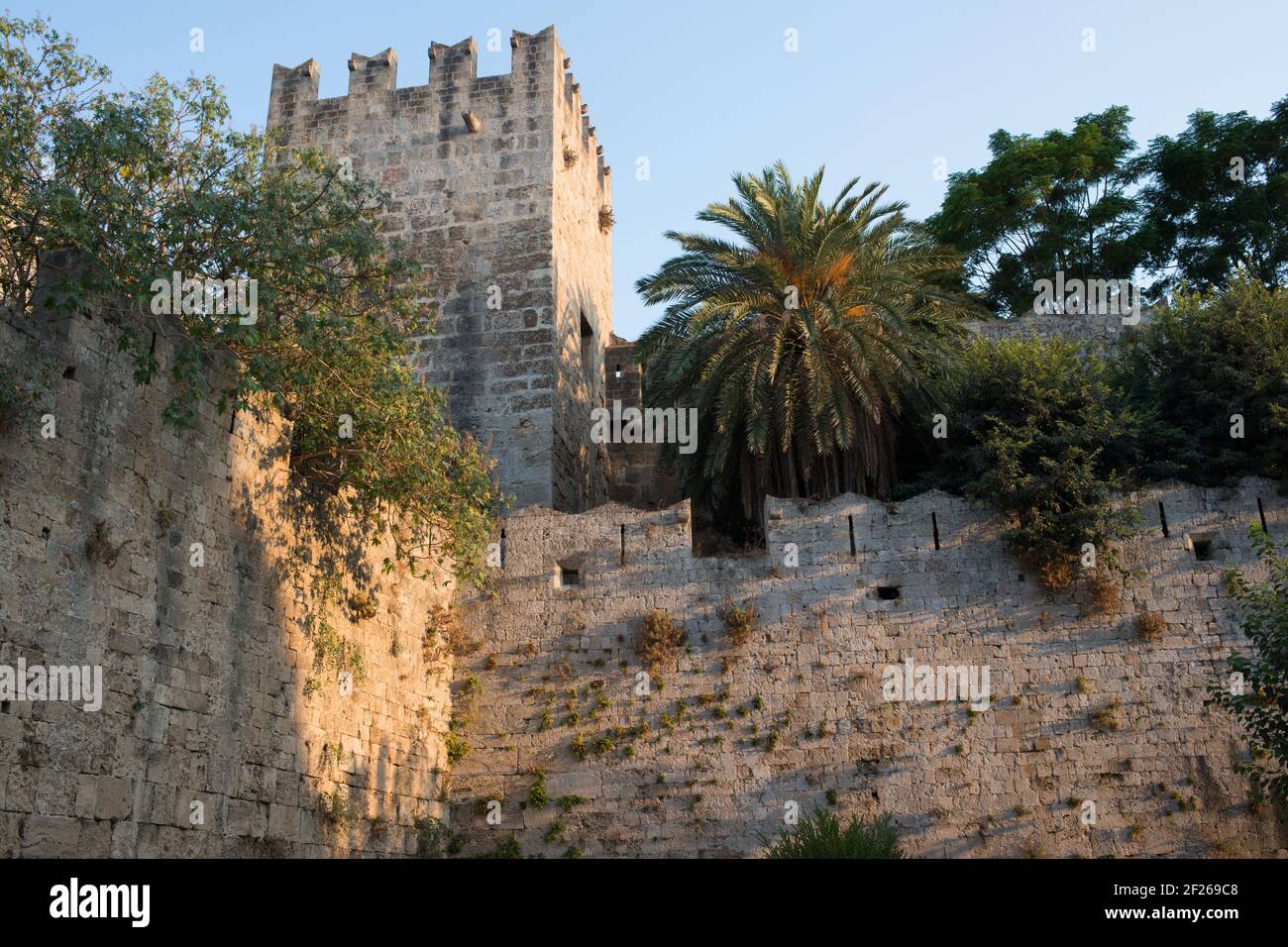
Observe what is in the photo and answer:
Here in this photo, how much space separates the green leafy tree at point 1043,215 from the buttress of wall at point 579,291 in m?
9.19

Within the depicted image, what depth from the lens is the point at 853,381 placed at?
16422 millimetres

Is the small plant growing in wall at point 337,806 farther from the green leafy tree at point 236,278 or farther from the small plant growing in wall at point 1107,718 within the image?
the small plant growing in wall at point 1107,718

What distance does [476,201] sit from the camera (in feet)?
62.1


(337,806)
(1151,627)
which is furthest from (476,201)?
(1151,627)

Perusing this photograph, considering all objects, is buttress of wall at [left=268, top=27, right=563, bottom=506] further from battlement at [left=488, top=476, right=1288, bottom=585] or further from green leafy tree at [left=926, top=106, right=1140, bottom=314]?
green leafy tree at [left=926, top=106, right=1140, bottom=314]

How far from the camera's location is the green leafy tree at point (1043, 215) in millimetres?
27094

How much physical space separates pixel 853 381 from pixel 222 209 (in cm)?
876

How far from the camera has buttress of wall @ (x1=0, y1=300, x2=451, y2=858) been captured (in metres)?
8.78

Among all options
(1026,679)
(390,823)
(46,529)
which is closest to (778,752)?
(1026,679)

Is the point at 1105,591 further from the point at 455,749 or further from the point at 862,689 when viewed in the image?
the point at 455,749

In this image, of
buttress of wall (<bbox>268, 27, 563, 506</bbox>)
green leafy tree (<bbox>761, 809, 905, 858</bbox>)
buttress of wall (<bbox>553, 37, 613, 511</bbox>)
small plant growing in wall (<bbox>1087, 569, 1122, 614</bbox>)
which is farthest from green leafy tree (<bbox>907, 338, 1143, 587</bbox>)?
buttress of wall (<bbox>268, 27, 563, 506</bbox>)

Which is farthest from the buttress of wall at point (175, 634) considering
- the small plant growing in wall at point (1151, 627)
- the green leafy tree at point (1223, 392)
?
the green leafy tree at point (1223, 392)

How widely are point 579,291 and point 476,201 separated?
2.19 metres
